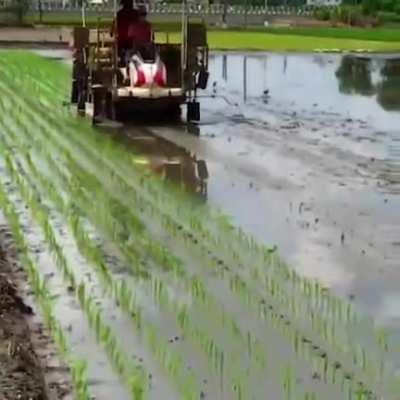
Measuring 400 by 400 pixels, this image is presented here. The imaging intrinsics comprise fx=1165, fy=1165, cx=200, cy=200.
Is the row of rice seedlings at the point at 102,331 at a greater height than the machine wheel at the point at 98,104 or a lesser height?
greater

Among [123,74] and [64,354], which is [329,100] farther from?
[64,354]

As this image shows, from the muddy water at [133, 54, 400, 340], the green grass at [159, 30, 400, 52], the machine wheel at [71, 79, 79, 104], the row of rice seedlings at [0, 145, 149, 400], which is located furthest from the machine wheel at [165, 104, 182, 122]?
the green grass at [159, 30, 400, 52]

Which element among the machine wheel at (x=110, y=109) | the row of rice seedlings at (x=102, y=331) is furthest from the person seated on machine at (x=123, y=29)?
the row of rice seedlings at (x=102, y=331)

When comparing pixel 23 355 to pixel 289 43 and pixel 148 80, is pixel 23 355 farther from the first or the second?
pixel 289 43

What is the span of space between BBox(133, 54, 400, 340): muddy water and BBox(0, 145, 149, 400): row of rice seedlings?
1714 mm

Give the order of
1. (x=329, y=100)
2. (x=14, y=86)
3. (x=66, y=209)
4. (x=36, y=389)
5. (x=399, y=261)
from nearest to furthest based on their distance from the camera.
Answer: (x=36, y=389)
(x=399, y=261)
(x=66, y=209)
(x=329, y=100)
(x=14, y=86)

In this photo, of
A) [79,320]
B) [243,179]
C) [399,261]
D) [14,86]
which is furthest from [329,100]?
[79,320]

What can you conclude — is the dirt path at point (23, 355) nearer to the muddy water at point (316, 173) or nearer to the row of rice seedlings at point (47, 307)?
the row of rice seedlings at point (47, 307)

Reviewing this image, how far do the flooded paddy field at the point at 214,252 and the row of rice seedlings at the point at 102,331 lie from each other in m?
0.02

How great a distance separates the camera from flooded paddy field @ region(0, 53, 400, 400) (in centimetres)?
645

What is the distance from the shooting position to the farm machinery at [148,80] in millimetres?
18516

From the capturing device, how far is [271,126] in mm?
18703

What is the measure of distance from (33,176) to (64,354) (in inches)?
260

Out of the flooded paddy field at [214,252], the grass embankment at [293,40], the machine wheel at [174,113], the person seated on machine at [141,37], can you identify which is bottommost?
the grass embankment at [293,40]
